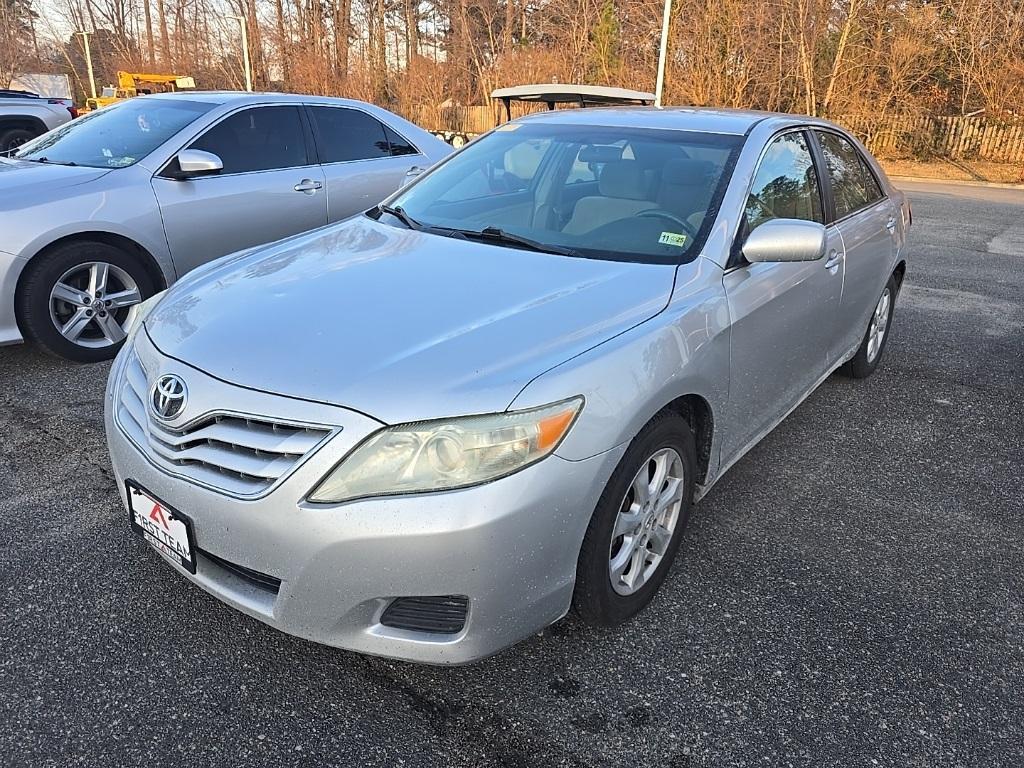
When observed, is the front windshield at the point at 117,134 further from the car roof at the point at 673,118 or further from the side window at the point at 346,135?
the car roof at the point at 673,118

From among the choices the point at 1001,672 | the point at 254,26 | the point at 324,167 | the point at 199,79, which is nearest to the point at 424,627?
the point at 1001,672

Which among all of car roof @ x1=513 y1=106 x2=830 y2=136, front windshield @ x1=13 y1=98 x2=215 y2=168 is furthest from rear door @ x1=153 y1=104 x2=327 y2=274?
car roof @ x1=513 y1=106 x2=830 y2=136

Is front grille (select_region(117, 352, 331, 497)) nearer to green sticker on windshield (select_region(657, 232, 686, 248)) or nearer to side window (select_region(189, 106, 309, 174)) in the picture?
green sticker on windshield (select_region(657, 232, 686, 248))

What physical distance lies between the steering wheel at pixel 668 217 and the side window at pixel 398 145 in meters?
3.64

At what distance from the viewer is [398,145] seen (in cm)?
618

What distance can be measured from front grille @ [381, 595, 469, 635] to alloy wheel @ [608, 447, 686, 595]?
0.51m

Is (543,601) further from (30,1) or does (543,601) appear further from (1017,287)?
(30,1)

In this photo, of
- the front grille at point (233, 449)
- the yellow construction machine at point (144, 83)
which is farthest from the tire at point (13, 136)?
the yellow construction machine at point (144, 83)

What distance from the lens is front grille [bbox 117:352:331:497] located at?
6.31 ft

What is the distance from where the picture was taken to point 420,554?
1855 mm

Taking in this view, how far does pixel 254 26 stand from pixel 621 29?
17642 mm

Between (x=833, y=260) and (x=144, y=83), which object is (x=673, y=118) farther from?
(x=144, y=83)

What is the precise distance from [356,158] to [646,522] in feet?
14.2

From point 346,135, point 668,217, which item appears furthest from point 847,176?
point 346,135
